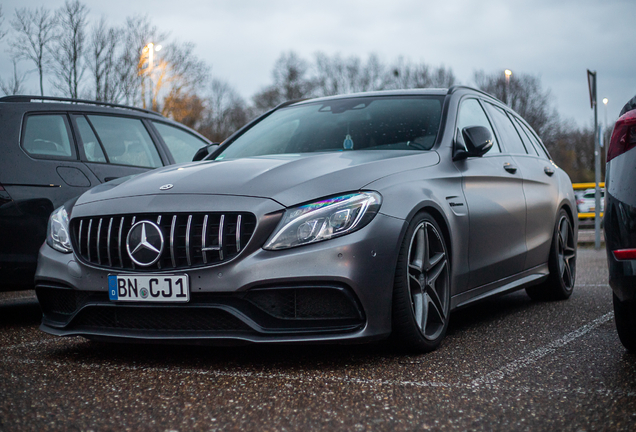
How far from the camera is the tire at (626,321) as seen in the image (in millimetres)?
3393

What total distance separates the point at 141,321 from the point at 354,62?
44.7m

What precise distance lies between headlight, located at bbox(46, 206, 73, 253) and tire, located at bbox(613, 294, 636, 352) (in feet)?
9.04

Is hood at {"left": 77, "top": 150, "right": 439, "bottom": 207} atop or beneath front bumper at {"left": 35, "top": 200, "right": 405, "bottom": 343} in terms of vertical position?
atop

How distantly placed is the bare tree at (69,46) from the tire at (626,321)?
14.8 metres

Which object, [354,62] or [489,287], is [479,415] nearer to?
[489,287]

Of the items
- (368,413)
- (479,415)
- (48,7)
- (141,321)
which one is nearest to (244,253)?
(141,321)

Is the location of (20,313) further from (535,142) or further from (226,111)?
(226,111)

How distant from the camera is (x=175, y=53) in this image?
73.2ft

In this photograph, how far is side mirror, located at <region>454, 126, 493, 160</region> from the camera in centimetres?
425

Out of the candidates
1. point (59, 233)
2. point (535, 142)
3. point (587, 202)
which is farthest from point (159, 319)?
point (587, 202)

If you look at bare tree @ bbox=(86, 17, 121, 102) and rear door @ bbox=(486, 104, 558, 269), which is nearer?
rear door @ bbox=(486, 104, 558, 269)

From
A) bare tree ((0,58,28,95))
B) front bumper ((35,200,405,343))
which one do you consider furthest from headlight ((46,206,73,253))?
bare tree ((0,58,28,95))

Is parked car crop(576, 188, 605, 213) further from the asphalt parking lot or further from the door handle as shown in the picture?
the asphalt parking lot

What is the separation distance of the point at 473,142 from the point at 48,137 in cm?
306
